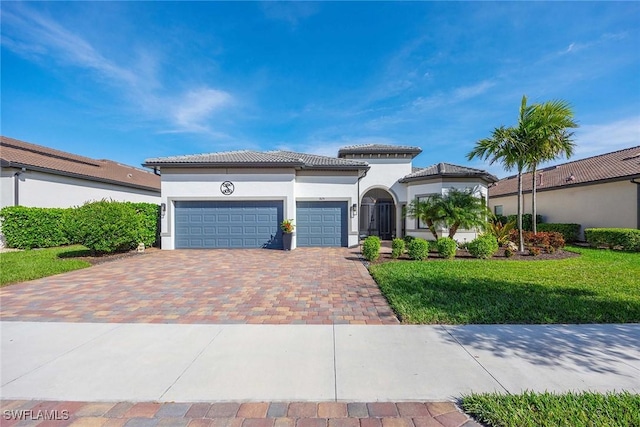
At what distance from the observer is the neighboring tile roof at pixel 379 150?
630 inches

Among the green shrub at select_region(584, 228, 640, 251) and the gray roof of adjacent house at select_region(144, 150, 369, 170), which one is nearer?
the green shrub at select_region(584, 228, 640, 251)

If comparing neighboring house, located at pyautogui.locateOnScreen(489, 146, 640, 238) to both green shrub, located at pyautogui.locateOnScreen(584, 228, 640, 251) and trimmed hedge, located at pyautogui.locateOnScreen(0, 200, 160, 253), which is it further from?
trimmed hedge, located at pyautogui.locateOnScreen(0, 200, 160, 253)

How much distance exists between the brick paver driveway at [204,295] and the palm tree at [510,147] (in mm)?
8074

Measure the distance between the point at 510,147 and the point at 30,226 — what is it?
21.9m

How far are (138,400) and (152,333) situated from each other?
1.54 metres

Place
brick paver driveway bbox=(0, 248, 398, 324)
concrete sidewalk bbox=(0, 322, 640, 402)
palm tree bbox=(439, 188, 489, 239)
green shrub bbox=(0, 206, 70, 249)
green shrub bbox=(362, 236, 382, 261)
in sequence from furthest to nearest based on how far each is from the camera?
1. green shrub bbox=(0, 206, 70, 249)
2. palm tree bbox=(439, 188, 489, 239)
3. green shrub bbox=(362, 236, 382, 261)
4. brick paver driveway bbox=(0, 248, 398, 324)
5. concrete sidewalk bbox=(0, 322, 640, 402)

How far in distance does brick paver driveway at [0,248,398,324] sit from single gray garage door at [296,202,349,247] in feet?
14.0

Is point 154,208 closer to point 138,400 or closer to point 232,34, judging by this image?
point 232,34

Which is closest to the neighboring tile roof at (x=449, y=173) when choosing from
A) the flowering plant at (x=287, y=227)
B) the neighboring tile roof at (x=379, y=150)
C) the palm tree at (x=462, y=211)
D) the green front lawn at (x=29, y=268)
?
the neighboring tile roof at (x=379, y=150)

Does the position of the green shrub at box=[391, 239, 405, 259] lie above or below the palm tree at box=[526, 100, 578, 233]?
below

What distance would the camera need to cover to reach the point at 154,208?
12.9 meters

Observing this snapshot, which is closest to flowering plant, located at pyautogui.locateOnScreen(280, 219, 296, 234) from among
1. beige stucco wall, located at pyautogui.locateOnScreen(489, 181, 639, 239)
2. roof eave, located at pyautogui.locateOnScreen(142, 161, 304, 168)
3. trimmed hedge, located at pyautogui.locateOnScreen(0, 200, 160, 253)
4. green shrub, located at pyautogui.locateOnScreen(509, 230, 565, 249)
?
roof eave, located at pyautogui.locateOnScreen(142, 161, 304, 168)

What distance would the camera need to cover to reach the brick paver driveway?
4.44 meters

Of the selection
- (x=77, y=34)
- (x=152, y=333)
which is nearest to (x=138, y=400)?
(x=152, y=333)
